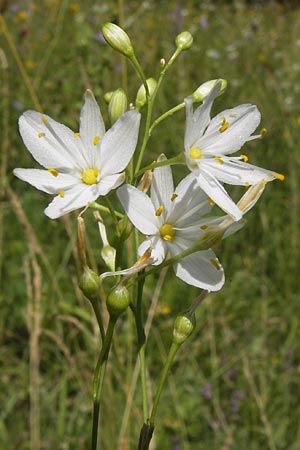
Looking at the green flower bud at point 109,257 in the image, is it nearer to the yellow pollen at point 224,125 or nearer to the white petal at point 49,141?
the white petal at point 49,141

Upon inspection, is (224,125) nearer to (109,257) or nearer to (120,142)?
(120,142)

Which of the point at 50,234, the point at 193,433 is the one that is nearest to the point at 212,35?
the point at 50,234

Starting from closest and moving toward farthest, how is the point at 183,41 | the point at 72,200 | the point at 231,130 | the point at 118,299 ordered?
the point at 118,299
the point at 72,200
the point at 231,130
the point at 183,41

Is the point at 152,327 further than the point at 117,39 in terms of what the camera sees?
Yes

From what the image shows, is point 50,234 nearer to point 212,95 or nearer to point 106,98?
point 106,98

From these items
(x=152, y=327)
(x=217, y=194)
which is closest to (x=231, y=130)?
(x=217, y=194)

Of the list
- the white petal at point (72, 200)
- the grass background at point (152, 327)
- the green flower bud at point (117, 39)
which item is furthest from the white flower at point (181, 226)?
the grass background at point (152, 327)

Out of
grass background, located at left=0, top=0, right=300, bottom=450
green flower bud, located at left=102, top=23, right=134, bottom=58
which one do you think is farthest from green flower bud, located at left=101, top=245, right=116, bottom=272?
grass background, located at left=0, top=0, right=300, bottom=450
